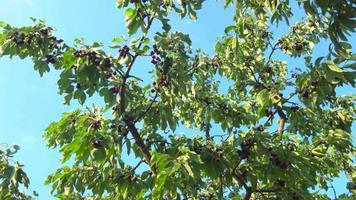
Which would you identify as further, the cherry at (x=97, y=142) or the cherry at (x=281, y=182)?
the cherry at (x=281, y=182)

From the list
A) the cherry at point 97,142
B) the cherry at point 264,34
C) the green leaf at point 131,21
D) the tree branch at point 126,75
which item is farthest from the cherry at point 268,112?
the cherry at point 264,34

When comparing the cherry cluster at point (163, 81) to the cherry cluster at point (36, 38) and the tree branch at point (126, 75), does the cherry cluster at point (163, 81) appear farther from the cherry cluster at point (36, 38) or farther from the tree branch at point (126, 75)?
the cherry cluster at point (36, 38)

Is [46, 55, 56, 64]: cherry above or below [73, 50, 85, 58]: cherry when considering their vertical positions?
above

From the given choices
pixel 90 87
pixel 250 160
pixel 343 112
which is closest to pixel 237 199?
pixel 250 160

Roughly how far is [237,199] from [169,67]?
3252 mm

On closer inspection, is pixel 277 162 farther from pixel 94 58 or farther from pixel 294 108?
pixel 94 58

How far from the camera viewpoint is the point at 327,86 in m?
8.02

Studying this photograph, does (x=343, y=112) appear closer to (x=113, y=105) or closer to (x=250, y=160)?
(x=250, y=160)

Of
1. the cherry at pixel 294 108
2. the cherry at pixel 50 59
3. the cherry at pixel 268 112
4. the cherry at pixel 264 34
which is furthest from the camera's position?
the cherry at pixel 264 34

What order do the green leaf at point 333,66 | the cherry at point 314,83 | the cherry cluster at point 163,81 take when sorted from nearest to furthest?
1. the green leaf at point 333,66
2. the cherry at point 314,83
3. the cherry cluster at point 163,81

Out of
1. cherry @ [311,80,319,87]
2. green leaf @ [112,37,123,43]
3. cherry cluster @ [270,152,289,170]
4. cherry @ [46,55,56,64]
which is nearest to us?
cherry @ [311,80,319,87]

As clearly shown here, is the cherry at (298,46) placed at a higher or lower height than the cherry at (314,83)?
higher

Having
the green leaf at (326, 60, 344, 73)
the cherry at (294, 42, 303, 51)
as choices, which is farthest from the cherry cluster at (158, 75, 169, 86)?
the cherry at (294, 42, 303, 51)

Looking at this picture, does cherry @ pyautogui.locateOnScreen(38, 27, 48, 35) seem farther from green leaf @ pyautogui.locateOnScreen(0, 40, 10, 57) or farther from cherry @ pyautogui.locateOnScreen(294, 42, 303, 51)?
cherry @ pyautogui.locateOnScreen(294, 42, 303, 51)
